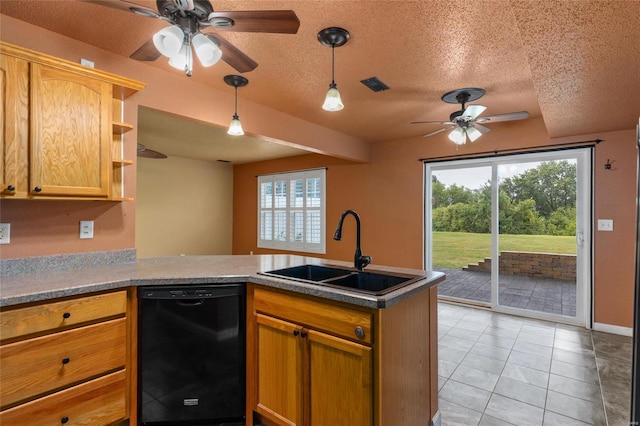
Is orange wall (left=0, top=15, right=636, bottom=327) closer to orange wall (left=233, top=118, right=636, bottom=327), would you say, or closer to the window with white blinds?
orange wall (left=233, top=118, right=636, bottom=327)

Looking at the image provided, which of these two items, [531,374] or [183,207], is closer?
[531,374]

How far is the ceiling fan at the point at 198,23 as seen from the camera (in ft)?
4.52

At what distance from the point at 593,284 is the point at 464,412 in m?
2.66

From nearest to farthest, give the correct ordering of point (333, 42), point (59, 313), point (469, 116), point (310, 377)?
point (59, 313) → point (310, 377) → point (333, 42) → point (469, 116)

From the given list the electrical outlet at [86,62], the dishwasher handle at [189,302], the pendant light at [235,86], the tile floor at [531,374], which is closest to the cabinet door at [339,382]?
the dishwasher handle at [189,302]

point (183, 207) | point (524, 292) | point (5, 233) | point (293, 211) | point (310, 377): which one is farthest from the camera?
point (183, 207)

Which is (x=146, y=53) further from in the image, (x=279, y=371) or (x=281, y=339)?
(x=279, y=371)

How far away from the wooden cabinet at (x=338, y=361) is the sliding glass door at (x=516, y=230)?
2.90 m

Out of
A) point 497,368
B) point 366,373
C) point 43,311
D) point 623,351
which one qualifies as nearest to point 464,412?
point 497,368

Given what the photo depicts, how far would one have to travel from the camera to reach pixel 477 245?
439 cm

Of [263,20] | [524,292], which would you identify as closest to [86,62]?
[263,20]

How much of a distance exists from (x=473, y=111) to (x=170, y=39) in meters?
2.53

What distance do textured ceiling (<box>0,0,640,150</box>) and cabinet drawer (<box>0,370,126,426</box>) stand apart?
2.08 metres

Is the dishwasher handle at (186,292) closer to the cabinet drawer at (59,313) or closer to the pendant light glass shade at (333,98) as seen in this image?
the cabinet drawer at (59,313)
